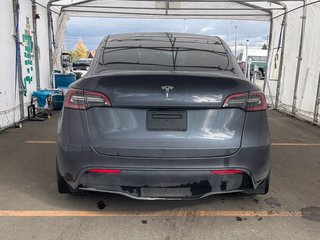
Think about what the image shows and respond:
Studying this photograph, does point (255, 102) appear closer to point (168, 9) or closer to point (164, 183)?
point (164, 183)

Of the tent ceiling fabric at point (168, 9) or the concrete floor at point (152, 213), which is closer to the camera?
the concrete floor at point (152, 213)

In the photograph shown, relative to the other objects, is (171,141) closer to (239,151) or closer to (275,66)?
(239,151)

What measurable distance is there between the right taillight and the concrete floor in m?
1.06

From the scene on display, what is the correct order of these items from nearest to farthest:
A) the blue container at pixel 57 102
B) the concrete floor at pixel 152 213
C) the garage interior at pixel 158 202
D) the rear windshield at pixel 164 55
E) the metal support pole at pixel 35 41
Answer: the concrete floor at pixel 152 213, the garage interior at pixel 158 202, the rear windshield at pixel 164 55, the metal support pole at pixel 35 41, the blue container at pixel 57 102

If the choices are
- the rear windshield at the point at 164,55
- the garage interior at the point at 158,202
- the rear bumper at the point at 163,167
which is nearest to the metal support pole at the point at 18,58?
the garage interior at the point at 158,202

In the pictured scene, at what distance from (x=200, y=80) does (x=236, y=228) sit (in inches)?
52.2

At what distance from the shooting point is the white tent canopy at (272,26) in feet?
28.5

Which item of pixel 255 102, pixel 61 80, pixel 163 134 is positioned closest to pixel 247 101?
pixel 255 102

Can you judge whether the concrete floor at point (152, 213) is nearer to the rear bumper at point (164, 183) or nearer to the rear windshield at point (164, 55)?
the rear bumper at point (164, 183)

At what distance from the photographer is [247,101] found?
2.79m

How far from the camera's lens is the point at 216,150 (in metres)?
2.73

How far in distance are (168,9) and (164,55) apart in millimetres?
8228

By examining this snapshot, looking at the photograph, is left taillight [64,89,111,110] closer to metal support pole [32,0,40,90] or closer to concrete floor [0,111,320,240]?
concrete floor [0,111,320,240]

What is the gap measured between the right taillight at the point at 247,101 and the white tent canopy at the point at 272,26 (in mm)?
5810
